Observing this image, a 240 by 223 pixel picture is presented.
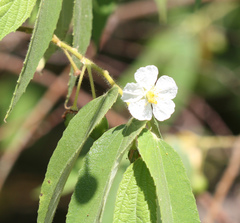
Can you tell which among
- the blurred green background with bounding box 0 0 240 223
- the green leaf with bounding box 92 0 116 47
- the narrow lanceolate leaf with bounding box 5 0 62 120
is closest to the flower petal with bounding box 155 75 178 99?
the narrow lanceolate leaf with bounding box 5 0 62 120

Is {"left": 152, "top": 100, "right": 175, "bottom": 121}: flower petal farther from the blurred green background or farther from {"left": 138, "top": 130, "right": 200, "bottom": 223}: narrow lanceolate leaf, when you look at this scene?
the blurred green background

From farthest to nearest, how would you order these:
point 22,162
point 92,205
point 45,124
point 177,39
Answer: point 22,162 → point 177,39 → point 45,124 → point 92,205

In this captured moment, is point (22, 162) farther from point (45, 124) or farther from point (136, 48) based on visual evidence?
point (136, 48)

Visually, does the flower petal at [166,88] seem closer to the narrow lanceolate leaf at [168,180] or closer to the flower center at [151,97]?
the flower center at [151,97]

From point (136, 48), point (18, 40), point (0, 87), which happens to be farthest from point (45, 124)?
point (136, 48)

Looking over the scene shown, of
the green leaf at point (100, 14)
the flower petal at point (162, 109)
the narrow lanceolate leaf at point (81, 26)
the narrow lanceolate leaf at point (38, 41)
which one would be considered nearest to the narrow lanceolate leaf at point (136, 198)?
the flower petal at point (162, 109)

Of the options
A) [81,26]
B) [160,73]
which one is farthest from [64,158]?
[160,73]
